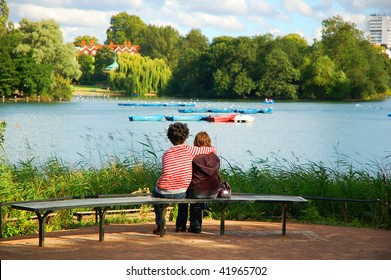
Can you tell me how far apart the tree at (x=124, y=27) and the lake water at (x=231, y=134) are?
7296cm

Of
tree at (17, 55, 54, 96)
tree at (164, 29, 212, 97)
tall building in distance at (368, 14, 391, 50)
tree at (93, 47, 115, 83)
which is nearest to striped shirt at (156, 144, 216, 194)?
tree at (17, 55, 54, 96)

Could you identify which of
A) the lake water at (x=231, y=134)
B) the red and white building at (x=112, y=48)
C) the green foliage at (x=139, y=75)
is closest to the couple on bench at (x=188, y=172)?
the lake water at (x=231, y=134)

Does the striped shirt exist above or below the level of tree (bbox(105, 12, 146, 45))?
below

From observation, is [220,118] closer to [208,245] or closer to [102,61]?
[208,245]

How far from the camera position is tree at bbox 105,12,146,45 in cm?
14762

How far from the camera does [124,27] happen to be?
499 feet

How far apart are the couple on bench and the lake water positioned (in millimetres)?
13360

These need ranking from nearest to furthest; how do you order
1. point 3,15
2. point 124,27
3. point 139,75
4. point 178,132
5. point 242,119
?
point 178,132, point 242,119, point 3,15, point 139,75, point 124,27

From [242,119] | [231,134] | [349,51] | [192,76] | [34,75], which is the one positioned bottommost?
[231,134]

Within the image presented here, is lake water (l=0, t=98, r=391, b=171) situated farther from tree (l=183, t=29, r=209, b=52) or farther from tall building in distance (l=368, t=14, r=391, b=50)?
tall building in distance (l=368, t=14, r=391, b=50)

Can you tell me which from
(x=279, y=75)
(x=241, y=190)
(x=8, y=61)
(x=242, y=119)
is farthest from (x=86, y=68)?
(x=241, y=190)

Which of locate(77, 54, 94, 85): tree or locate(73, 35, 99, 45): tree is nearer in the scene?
locate(77, 54, 94, 85): tree

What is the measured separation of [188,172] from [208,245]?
0.81 metres

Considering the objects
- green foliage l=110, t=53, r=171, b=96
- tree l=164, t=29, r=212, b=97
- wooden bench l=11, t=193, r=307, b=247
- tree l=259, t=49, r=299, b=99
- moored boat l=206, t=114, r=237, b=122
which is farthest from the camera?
tree l=164, t=29, r=212, b=97
